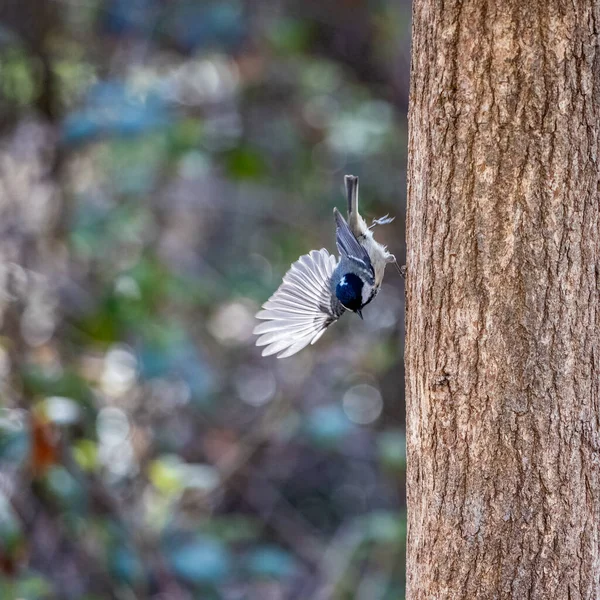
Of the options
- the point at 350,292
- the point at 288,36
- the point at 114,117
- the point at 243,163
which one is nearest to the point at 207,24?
the point at 288,36

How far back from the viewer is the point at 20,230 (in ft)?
15.6

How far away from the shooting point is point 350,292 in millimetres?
3139

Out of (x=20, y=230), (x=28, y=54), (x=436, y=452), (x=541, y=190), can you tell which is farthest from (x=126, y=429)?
(x=541, y=190)

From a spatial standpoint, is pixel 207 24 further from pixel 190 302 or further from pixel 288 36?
pixel 190 302

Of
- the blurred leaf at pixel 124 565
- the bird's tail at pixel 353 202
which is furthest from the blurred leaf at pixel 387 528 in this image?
the bird's tail at pixel 353 202

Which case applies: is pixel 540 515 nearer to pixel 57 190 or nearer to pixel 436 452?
pixel 436 452

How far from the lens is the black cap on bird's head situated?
10.3 ft

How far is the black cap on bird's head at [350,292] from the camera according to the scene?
3.13 meters

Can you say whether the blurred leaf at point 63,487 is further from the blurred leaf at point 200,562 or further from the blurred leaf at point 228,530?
the blurred leaf at point 228,530

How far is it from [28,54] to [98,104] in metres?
1.11

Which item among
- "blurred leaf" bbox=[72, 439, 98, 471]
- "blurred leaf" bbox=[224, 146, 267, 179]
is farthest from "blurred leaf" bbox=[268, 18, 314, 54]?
"blurred leaf" bbox=[72, 439, 98, 471]

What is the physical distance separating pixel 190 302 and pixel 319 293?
2.32 meters

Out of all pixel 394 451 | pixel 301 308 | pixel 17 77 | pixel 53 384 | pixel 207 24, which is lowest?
pixel 394 451

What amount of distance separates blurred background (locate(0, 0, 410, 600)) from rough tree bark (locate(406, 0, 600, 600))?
203 cm
